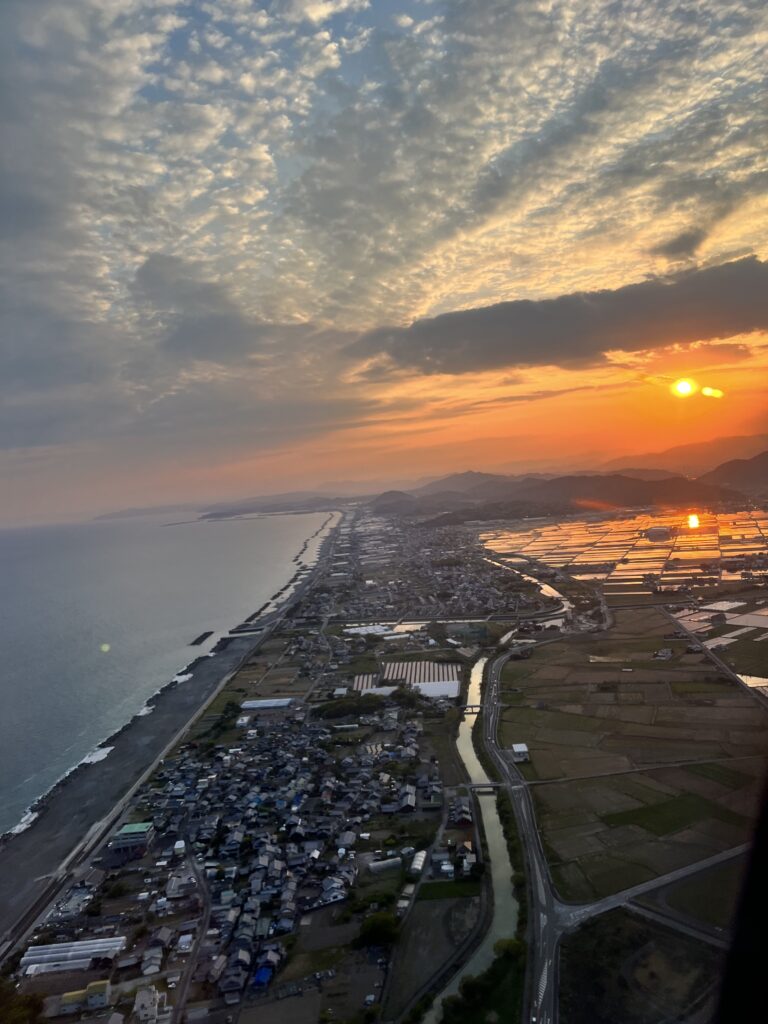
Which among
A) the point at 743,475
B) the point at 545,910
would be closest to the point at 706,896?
the point at 545,910

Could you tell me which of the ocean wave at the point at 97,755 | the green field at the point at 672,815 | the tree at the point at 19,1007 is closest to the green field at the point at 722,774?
the green field at the point at 672,815

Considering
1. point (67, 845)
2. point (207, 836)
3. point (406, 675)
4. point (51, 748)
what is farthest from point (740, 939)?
point (51, 748)

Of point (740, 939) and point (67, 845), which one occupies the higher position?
point (740, 939)

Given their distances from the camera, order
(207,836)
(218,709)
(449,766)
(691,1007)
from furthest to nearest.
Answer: (218,709)
(449,766)
(207,836)
(691,1007)

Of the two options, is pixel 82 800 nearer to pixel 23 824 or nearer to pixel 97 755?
pixel 23 824

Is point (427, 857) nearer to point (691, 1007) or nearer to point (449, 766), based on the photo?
point (449, 766)

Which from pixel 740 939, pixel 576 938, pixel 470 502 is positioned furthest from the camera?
pixel 470 502
